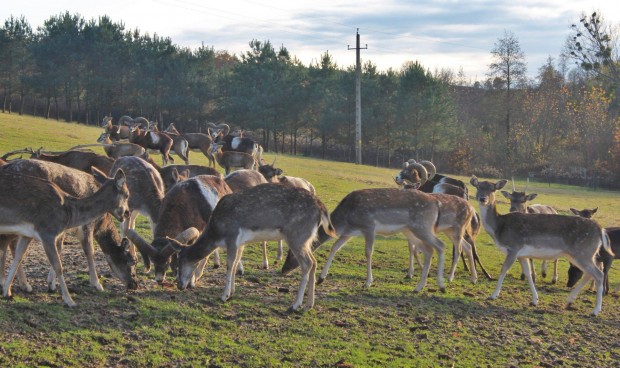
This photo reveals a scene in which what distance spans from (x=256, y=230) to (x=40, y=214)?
113 inches

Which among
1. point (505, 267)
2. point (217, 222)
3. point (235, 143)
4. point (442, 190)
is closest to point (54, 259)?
point (217, 222)

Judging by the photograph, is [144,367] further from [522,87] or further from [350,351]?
[522,87]

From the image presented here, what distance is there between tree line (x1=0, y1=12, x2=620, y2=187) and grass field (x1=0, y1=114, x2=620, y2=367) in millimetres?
51017

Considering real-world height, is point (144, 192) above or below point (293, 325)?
above

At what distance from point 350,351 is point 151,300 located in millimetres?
2751

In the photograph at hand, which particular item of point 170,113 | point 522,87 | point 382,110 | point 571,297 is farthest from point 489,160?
point 571,297

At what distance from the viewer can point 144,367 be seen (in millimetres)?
7289

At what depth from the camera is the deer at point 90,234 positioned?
9.69m

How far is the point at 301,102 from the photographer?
64.2 metres

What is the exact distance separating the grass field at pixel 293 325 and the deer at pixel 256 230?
381 mm

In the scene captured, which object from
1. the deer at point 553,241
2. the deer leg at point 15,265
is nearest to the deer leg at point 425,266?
the deer at point 553,241

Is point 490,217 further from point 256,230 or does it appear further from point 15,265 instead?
point 15,265

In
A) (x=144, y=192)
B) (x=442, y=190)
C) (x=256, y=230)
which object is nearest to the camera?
(x=256, y=230)

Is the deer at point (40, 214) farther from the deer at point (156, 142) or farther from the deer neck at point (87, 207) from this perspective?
the deer at point (156, 142)
